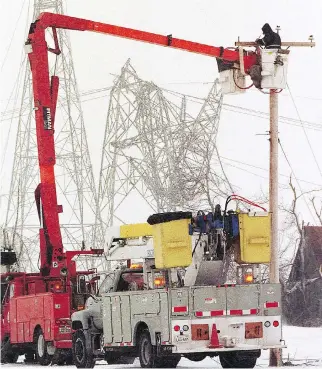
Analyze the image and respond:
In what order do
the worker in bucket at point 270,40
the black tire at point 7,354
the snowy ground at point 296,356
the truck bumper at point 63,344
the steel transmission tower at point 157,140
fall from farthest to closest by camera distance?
the steel transmission tower at point 157,140 → the black tire at point 7,354 → the worker in bucket at point 270,40 → the truck bumper at point 63,344 → the snowy ground at point 296,356

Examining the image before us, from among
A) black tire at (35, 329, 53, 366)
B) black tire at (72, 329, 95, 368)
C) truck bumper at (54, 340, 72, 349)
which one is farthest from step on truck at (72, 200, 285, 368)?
black tire at (35, 329, 53, 366)

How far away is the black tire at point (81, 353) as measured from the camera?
2108 cm

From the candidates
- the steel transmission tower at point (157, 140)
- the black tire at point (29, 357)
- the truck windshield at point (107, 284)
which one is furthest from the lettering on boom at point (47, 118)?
the steel transmission tower at point (157, 140)

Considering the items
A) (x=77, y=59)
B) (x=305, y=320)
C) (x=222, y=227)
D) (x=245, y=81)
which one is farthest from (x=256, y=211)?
(x=77, y=59)

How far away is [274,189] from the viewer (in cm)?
→ 2133

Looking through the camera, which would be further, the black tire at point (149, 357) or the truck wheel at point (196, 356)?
the truck wheel at point (196, 356)

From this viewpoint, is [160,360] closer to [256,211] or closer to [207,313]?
[207,313]

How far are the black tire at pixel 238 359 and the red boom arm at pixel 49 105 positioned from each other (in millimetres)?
5944

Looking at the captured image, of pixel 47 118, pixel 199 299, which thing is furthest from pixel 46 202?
pixel 199 299

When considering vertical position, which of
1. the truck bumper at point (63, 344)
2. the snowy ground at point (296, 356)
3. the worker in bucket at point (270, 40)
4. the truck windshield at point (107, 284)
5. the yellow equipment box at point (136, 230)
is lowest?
the snowy ground at point (296, 356)

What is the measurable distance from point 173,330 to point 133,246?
298cm

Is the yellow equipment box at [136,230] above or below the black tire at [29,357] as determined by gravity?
above

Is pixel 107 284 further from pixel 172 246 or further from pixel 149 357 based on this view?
pixel 172 246

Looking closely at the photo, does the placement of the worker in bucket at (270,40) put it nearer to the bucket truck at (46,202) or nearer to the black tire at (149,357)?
the bucket truck at (46,202)
